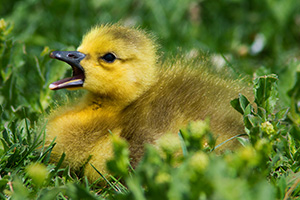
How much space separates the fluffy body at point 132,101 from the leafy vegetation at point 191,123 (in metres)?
0.12

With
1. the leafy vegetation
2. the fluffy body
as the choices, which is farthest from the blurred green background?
the fluffy body

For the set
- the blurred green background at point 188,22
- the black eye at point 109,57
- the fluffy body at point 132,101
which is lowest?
the blurred green background at point 188,22

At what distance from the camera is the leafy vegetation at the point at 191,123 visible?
53.3 inches

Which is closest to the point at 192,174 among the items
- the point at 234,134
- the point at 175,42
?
the point at 234,134

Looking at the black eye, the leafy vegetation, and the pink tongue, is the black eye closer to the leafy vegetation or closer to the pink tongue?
the pink tongue

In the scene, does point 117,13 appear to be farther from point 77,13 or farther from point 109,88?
point 109,88

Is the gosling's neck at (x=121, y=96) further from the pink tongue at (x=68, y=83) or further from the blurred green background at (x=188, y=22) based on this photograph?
the blurred green background at (x=188, y=22)

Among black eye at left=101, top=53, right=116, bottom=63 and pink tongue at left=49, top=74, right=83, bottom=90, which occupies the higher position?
black eye at left=101, top=53, right=116, bottom=63

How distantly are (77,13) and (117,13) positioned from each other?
0.38 m

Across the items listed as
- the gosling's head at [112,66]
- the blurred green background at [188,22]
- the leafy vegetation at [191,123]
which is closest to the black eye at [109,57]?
the gosling's head at [112,66]

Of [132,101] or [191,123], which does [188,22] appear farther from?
Result: [191,123]

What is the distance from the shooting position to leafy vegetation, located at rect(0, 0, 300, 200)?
135 centimetres

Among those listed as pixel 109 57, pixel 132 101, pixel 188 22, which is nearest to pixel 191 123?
pixel 132 101

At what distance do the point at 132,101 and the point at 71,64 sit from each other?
357 mm
